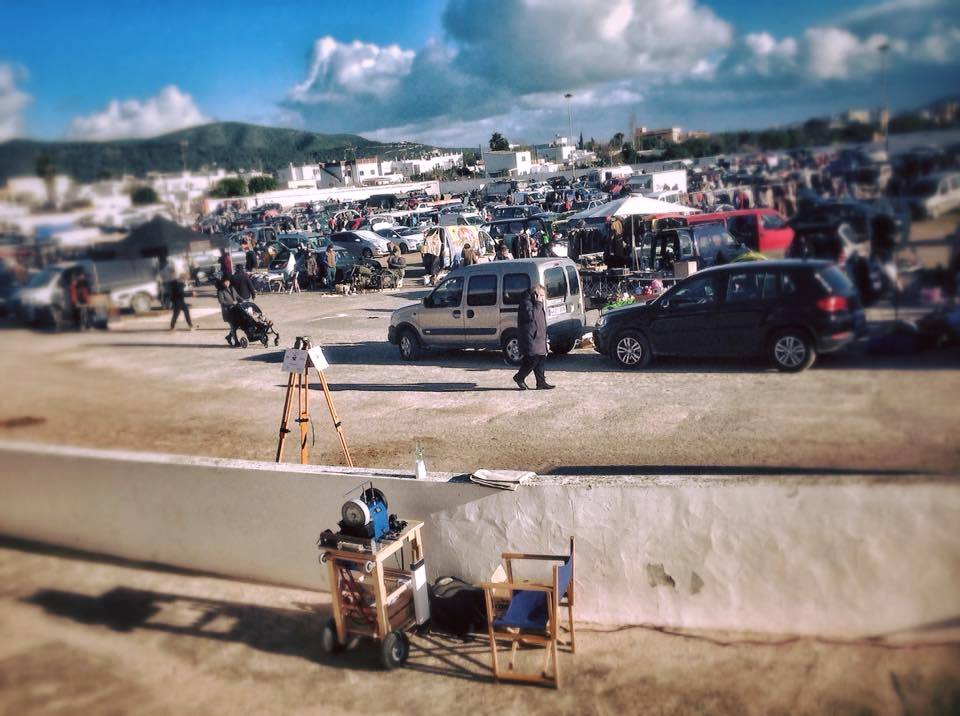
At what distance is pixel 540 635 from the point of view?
191 inches

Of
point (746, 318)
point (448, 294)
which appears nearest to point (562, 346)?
point (448, 294)

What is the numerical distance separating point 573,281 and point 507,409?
3.52 metres

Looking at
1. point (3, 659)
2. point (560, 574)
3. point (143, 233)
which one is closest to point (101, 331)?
point (143, 233)

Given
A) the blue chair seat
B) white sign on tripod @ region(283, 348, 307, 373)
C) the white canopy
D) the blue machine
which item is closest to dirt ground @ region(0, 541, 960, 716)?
the blue chair seat

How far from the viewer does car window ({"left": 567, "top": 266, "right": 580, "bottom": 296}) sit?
11648 mm

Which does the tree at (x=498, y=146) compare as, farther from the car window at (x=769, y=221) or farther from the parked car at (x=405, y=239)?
the car window at (x=769, y=221)

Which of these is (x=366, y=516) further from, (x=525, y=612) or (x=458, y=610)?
(x=525, y=612)

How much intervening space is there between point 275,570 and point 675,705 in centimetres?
344

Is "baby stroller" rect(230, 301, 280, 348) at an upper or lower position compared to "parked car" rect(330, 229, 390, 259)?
lower

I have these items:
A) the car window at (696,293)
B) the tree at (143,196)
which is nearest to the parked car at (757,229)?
the car window at (696,293)

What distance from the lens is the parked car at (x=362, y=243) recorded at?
28.9 meters

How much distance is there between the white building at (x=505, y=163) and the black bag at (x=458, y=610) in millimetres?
57851

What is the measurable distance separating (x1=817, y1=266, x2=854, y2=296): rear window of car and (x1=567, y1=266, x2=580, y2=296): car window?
13.8ft

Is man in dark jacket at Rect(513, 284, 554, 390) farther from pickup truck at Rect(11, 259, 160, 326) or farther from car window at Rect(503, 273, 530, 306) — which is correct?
pickup truck at Rect(11, 259, 160, 326)
